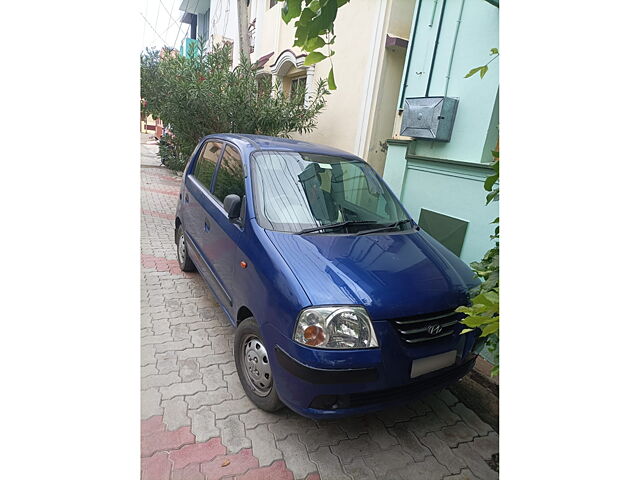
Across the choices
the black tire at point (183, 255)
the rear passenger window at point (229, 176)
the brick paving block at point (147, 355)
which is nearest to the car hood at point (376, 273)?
the rear passenger window at point (229, 176)

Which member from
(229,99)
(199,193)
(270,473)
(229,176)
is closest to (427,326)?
(270,473)

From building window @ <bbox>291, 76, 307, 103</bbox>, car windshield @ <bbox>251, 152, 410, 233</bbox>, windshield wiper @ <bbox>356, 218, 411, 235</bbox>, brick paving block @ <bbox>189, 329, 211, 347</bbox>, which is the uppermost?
building window @ <bbox>291, 76, 307, 103</bbox>

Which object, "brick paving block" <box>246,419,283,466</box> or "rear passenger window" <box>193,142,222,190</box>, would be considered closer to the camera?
"brick paving block" <box>246,419,283,466</box>

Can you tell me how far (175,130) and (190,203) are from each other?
20.7 ft

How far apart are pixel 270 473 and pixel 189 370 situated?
3.60ft

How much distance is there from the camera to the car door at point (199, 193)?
3.50m

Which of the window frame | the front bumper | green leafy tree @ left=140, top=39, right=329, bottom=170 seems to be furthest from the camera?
green leafy tree @ left=140, top=39, right=329, bottom=170

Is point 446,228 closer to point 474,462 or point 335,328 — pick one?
point 474,462

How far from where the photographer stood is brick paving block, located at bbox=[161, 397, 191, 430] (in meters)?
2.28

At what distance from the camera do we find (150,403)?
2430 millimetres

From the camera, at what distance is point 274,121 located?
7.17 metres

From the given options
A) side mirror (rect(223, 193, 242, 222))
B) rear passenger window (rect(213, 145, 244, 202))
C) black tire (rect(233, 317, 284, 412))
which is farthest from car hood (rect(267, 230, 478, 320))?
rear passenger window (rect(213, 145, 244, 202))

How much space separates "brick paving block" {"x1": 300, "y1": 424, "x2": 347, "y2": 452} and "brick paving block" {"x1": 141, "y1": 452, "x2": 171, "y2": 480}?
0.80m

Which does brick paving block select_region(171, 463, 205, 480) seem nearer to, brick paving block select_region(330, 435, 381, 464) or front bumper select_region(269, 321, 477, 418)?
front bumper select_region(269, 321, 477, 418)
